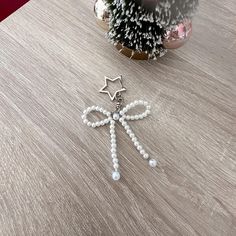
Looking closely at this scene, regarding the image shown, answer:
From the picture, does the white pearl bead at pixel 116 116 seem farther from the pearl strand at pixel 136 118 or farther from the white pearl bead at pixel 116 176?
the white pearl bead at pixel 116 176

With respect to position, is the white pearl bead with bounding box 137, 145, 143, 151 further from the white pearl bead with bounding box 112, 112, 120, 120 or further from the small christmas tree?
the small christmas tree

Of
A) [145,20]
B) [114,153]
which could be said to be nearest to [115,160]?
[114,153]

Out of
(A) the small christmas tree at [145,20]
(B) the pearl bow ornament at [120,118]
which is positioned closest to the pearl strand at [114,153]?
(B) the pearl bow ornament at [120,118]

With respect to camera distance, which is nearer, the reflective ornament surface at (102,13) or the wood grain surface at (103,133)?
the wood grain surface at (103,133)

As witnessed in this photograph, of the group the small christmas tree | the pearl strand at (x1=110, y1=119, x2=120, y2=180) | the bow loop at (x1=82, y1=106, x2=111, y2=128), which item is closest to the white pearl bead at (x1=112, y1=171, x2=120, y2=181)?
the pearl strand at (x1=110, y1=119, x2=120, y2=180)

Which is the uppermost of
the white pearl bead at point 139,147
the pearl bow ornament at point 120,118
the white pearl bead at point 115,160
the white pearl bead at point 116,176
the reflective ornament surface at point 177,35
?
the reflective ornament surface at point 177,35

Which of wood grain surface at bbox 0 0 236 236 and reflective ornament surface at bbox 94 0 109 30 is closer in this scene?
wood grain surface at bbox 0 0 236 236
